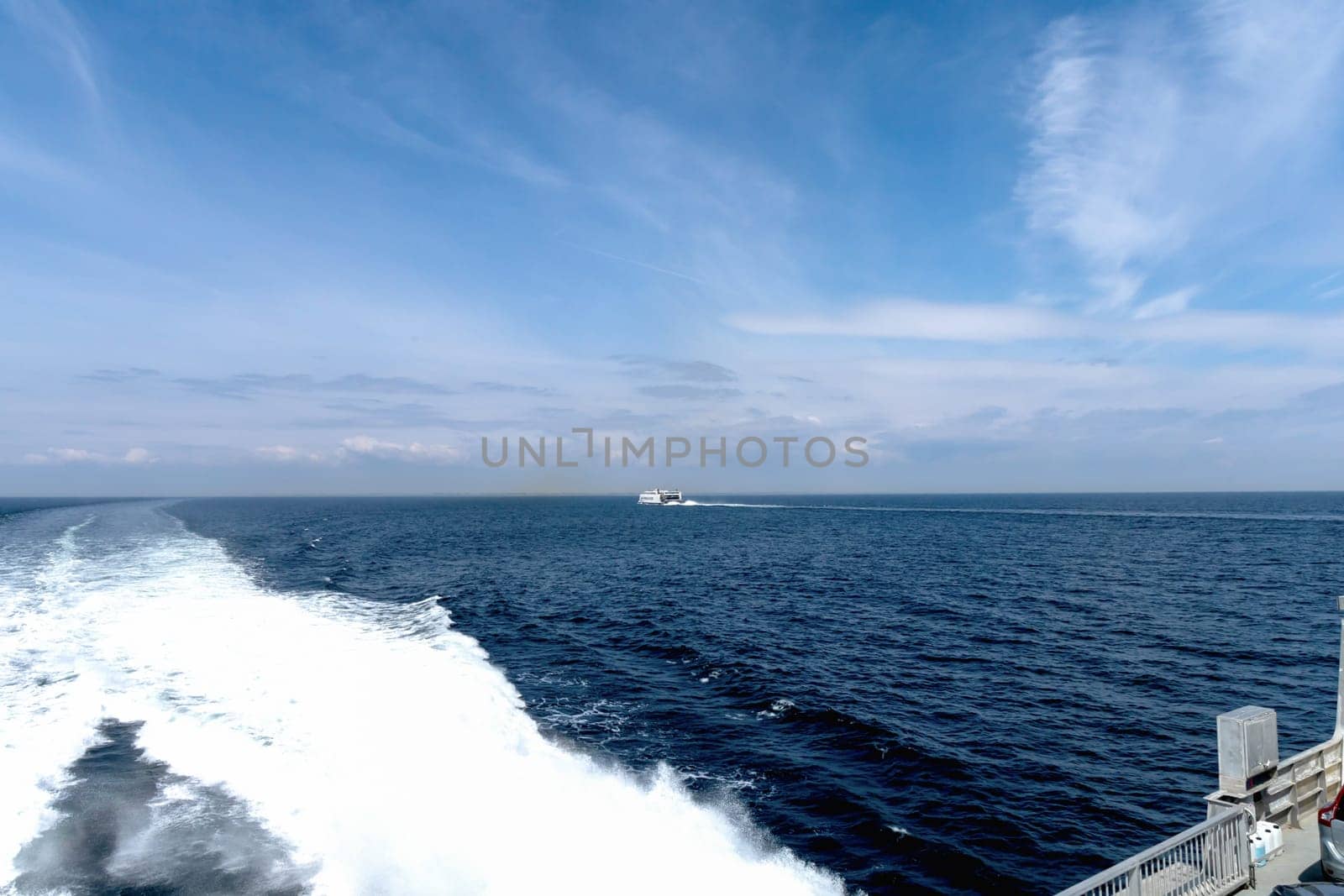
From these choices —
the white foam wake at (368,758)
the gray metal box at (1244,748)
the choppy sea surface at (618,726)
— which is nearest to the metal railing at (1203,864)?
the gray metal box at (1244,748)

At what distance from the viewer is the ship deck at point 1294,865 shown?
1129 centimetres

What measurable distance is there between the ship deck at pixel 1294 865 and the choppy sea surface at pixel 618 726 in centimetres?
463

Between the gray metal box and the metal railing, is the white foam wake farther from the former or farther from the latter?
the gray metal box

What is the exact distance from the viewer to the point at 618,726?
24328 millimetres

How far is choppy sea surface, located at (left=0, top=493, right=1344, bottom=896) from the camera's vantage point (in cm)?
1545

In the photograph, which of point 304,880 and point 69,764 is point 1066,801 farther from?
point 69,764

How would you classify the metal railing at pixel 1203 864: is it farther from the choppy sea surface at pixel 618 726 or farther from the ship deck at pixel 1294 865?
the choppy sea surface at pixel 618 726

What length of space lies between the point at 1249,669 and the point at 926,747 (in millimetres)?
20032

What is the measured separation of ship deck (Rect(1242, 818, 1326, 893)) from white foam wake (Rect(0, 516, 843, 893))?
7460 millimetres

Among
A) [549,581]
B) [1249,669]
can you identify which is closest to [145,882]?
[1249,669]

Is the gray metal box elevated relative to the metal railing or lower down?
elevated

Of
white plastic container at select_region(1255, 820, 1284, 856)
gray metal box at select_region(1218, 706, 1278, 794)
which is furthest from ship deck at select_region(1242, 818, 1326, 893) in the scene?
gray metal box at select_region(1218, 706, 1278, 794)

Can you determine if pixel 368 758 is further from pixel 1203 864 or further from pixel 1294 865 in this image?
pixel 1294 865

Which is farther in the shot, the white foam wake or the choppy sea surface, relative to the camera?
the choppy sea surface
